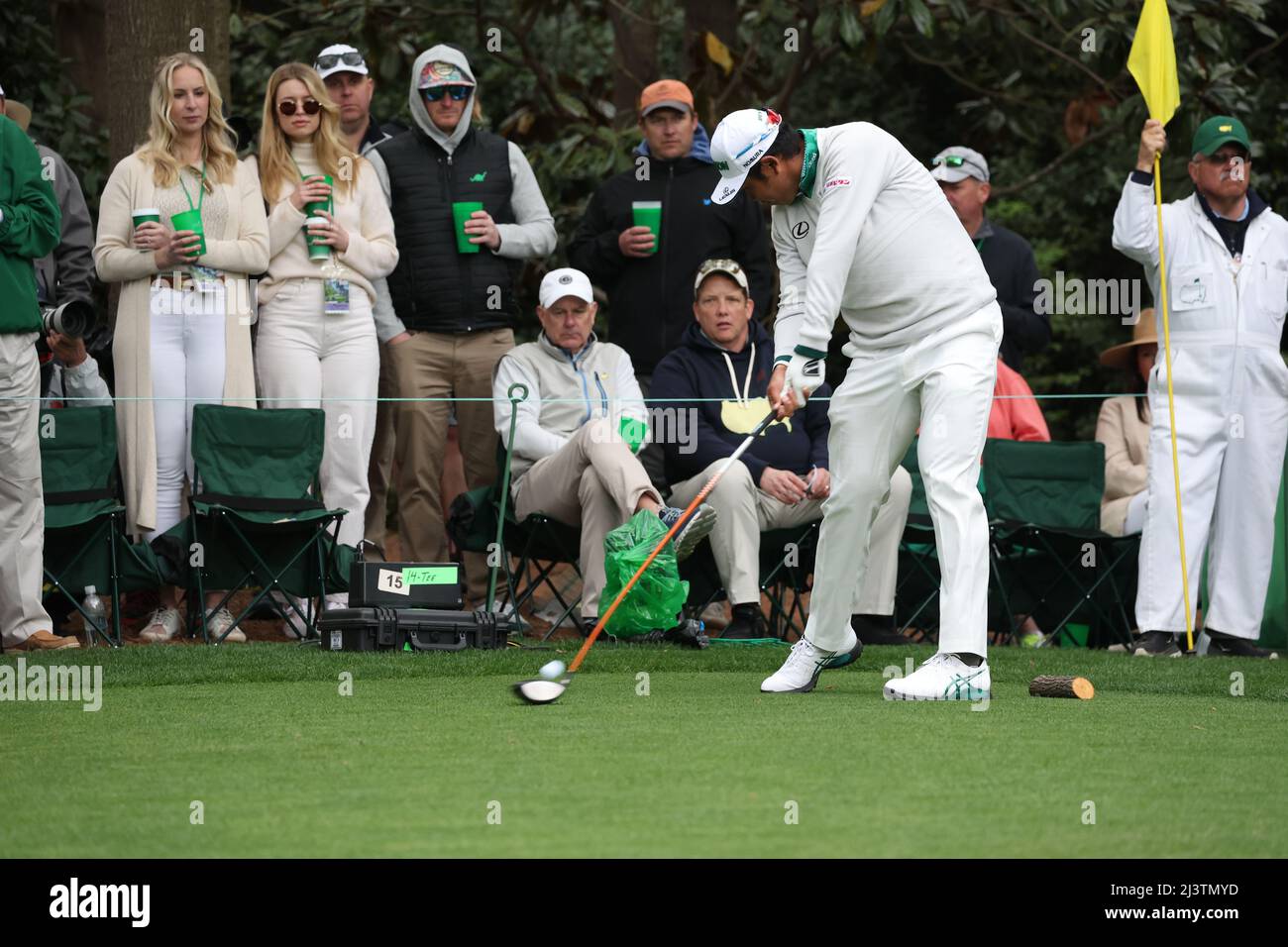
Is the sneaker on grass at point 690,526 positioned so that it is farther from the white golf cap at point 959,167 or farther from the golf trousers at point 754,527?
the white golf cap at point 959,167

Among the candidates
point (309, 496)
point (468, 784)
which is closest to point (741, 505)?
point (309, 496)

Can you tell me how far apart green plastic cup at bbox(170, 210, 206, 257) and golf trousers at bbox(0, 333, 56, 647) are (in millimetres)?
880

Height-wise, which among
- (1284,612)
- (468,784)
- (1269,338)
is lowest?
(1284,612)

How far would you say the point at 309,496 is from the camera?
31.0ft

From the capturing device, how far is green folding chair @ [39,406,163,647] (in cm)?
883

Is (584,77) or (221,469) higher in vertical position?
(584,77)

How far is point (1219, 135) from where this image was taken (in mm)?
9352

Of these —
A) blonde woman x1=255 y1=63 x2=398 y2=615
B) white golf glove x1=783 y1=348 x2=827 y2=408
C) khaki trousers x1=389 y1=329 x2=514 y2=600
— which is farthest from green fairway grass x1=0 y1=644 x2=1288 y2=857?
khaki trousers x1=389 y1=329 x2=514 y2=600

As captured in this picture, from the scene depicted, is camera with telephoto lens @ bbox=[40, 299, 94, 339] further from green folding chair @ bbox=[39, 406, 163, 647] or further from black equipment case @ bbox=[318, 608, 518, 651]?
black equipment case @ bbox=[318, 608, 518, 651]

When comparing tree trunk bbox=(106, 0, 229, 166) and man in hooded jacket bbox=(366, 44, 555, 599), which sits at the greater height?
tree trunk bbox=(106, 0, 229, 166)

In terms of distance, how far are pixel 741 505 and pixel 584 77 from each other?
34.9 feet

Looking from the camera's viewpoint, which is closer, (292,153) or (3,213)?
(3,213)
